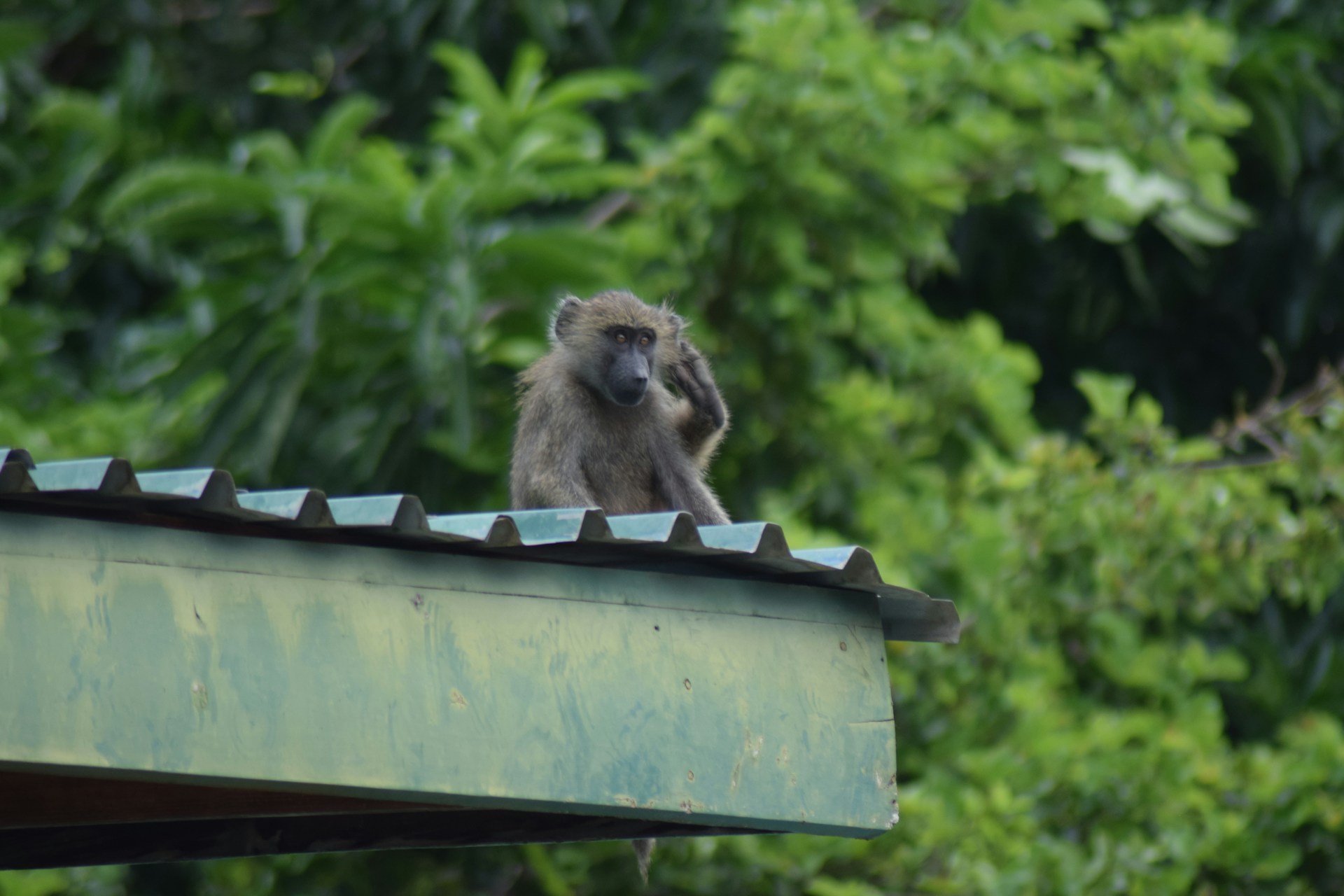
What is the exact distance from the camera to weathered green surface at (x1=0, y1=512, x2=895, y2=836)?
2.29 metres

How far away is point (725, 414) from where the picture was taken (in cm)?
431

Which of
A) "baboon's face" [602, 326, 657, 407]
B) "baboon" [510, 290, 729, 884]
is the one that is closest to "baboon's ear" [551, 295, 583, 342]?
"baboon" [510, 290, 729, 884]

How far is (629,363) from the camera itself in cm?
443

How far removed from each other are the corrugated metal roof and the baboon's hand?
46.4 inches

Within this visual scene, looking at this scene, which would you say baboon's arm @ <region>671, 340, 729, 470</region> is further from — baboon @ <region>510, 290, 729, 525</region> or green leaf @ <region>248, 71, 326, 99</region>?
green leaf @ <region>248, 71, 326, 99</region>

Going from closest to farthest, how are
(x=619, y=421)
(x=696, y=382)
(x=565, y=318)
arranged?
(x=696, y=382), (x=619, y=421), (x=565, y=318)

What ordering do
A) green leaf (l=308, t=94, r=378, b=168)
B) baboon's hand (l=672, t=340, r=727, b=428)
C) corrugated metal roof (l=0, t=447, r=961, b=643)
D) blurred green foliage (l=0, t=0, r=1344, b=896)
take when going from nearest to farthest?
corrugated metal roof (l=0, t=447, r=961, b=643) → baboon's hand (l=672, t=340, r=727, b=428) → blurred green foliage (l=0, t=0, r=1344, b=896) → green leaf (l=308, t=94, r=378, b=168)

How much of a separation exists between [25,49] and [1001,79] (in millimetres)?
4585

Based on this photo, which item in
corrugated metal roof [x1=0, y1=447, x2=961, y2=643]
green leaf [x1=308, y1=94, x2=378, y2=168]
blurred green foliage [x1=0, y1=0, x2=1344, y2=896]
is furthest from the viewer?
green leaf [x1=308, y1=94, x2=378, y2=168]

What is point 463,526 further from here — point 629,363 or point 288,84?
point 288,84

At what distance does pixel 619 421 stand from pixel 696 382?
44cm

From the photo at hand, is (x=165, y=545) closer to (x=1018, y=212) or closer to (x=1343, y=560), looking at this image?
(x=1343, y=560)

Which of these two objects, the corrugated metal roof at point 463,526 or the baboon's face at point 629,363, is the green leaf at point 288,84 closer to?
the baboon's face at point 629,363

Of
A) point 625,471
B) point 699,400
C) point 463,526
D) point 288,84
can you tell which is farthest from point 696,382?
point 288,84
